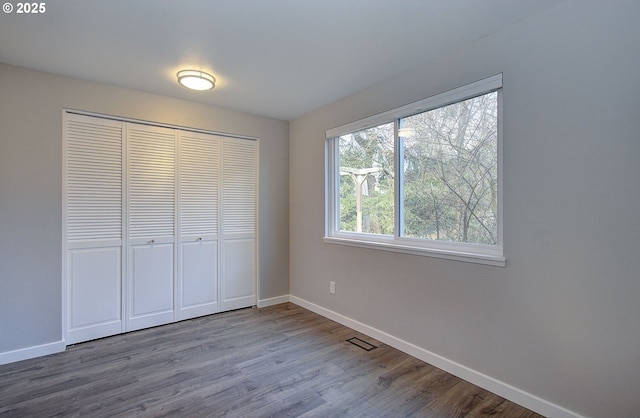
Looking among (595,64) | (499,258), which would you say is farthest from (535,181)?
(595,64)

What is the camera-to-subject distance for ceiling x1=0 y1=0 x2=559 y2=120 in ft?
6.04

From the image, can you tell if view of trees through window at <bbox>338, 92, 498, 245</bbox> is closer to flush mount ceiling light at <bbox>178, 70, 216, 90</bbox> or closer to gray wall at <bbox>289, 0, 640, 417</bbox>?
gray wall at <bbox>289, 0, 640, 417</bbox>

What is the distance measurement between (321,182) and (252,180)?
0.96m

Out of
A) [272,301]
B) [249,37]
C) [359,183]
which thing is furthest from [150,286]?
[249,37]

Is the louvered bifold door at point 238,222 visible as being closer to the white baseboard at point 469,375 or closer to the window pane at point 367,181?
the window pane at point 367,181

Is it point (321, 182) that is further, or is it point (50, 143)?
point (321, 182)

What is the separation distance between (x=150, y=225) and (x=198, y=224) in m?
0.50

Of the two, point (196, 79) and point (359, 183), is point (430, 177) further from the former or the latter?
point (196, 79)

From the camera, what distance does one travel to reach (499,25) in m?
2.03

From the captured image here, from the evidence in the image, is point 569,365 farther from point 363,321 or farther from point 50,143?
point 50,143

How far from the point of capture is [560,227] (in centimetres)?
181

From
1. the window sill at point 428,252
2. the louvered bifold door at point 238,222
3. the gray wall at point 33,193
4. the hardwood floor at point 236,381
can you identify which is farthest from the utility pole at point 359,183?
the gray wall at point 33,193

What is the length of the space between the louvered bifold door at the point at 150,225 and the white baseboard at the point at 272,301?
41.0 inches

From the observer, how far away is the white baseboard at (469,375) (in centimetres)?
184
